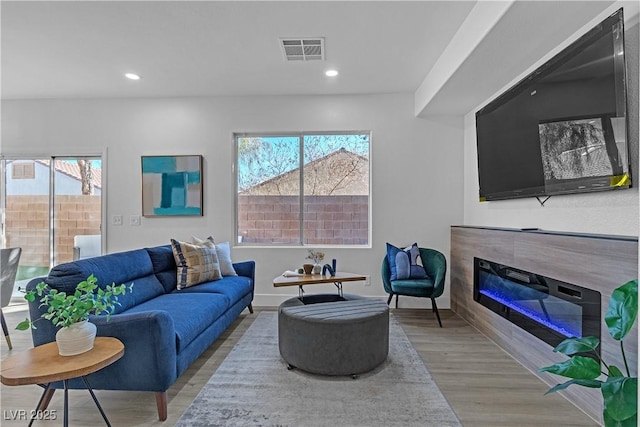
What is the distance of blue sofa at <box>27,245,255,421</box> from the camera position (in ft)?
6.23

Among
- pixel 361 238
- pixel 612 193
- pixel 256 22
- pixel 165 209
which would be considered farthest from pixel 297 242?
pixel 612 193

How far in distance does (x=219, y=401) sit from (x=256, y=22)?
2.81 meters

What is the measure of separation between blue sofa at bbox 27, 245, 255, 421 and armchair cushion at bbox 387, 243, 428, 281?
173 centimetres

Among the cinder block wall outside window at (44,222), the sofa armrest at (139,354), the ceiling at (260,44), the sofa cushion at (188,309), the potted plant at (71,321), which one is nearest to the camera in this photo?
the potted plant at (71,321)

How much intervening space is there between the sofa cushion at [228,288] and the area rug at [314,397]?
23.3 inches

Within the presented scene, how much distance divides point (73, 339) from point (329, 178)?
130 inches

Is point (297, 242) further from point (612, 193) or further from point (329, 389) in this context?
point (612, 193)

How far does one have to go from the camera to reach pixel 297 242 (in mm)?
4449

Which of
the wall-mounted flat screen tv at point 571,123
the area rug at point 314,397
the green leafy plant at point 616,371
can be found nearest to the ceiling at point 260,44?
the wall-mounted flat screen tv at point 571,123

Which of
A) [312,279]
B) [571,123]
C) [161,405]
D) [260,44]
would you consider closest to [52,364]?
[161,405]

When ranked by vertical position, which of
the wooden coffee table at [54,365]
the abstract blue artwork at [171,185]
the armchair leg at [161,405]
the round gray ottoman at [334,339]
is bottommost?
the armchair leg at [161,405]

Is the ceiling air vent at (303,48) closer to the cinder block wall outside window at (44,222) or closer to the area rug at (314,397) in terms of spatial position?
the area rug at (314,397)

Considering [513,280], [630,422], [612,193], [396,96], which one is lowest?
[630,422]

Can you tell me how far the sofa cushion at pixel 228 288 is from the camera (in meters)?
3.08
